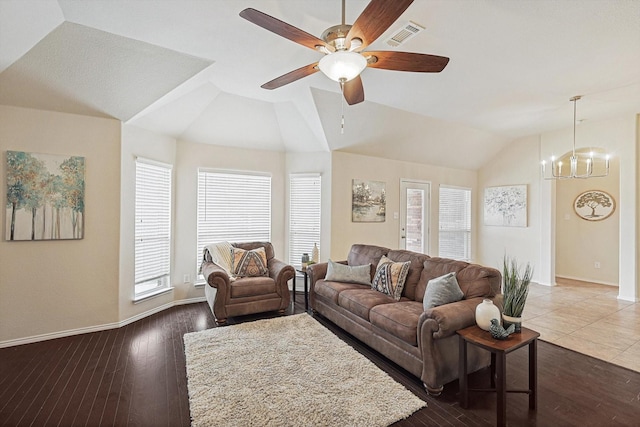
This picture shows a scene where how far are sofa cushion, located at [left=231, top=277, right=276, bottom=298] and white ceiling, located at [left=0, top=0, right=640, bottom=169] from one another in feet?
7.54

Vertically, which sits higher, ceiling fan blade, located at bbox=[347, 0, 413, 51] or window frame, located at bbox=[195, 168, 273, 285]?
ceiling fan blade, located at bbox=[347, 0, 413, 51]

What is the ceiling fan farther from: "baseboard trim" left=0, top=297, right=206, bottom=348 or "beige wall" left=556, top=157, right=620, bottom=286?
"beige wall" left=556, top=157, right=620, bottom=286

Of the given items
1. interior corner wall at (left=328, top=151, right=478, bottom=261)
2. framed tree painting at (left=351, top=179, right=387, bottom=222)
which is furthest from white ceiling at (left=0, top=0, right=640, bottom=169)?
framed tree painting at (left=351, top=179, right=387, bottom=222)

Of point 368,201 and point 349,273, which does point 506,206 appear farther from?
point 349,273

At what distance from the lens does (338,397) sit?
2154mm

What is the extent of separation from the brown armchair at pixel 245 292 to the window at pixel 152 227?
0.67 meters

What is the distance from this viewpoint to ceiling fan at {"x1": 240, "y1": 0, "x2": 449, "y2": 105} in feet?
5.03

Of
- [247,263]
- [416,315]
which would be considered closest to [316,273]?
[247,263]

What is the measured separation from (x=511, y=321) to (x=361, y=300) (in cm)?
137

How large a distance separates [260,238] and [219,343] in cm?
219

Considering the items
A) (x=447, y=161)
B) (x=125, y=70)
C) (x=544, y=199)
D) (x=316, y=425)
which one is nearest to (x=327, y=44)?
(x=125, y=70)

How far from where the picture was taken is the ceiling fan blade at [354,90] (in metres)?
2.27

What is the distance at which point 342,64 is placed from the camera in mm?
1763

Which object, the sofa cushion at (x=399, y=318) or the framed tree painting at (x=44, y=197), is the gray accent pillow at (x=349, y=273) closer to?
the sofa cushion at (x=399, y=318)
